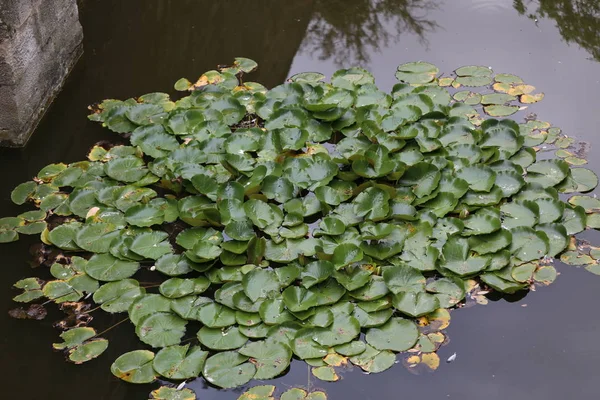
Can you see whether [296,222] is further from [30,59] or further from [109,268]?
[30,59]

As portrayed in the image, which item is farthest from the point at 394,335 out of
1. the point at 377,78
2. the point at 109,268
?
the point at 377,78

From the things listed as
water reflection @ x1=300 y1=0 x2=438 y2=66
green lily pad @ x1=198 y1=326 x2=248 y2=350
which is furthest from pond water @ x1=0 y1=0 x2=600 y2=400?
green lily pad @ x1=198 y1=326 x2=248 y2=350

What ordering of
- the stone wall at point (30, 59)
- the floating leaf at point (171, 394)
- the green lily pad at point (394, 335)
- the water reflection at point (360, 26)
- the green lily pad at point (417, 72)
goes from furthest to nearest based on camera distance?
the water reflection at point (360, 26) → the green lily pad at point (417, 72) → the stone wall at point (30, 59) → the green lily pad at point (394, 335) → the floating leaf at point (171, 394)

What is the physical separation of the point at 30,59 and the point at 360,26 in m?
2.06

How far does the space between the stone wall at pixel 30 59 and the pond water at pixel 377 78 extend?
9cm

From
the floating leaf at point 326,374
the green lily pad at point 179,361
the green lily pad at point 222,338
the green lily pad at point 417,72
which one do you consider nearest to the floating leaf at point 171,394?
the green lily pad at point 179,361

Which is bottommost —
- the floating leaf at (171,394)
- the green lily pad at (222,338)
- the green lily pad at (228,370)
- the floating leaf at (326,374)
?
the floating leaf at (171,394)

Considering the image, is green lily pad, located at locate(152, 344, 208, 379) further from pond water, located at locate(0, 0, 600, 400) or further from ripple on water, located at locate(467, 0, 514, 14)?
ripple on water, located at locate(467, 0, 514, 14)

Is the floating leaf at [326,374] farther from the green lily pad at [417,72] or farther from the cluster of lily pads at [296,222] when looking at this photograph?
the green lily pad at [417,72]

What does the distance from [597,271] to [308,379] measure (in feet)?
4.18

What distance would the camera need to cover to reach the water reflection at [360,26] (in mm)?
4398

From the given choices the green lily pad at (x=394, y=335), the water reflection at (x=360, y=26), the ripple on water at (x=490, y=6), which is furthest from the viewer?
the ripple on water at (x=490, y=6)

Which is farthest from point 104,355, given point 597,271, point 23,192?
point 597,271

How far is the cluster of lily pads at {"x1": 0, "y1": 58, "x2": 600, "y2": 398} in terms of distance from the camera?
259cm
